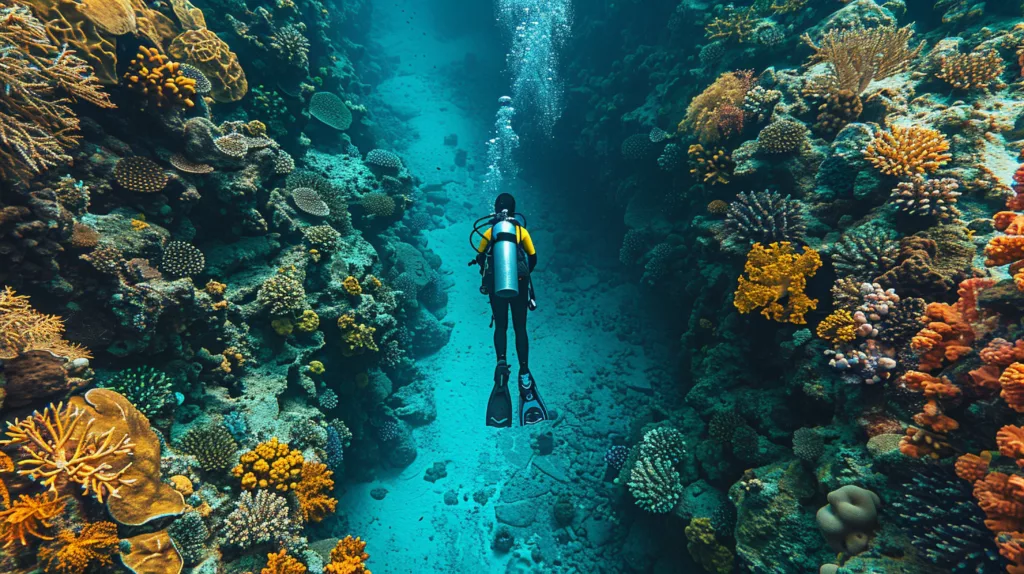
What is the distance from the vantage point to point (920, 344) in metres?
4.34

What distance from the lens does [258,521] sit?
5.00 meters

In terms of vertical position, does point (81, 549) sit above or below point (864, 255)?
below

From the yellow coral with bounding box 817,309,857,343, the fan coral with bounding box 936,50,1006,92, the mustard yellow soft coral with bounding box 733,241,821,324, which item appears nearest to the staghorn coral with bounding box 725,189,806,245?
the mustard yellow soft coral with bounding box 733,241,821,324

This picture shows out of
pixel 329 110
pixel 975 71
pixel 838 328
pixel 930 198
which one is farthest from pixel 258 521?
pixel 975 71

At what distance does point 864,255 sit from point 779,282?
1.02 m

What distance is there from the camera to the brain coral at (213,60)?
777cm

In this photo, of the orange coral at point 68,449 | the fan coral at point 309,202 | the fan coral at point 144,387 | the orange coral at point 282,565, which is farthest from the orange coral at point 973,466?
the fan coral at point 309,202

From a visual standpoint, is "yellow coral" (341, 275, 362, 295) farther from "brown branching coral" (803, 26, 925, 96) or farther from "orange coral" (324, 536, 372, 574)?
"brown branching coral" (803, 26, 925, 96)

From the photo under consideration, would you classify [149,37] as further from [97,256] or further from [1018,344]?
[1018,344]

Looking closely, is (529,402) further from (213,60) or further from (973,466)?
(213,60)

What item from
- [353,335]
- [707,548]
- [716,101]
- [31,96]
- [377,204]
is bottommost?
[707,548]

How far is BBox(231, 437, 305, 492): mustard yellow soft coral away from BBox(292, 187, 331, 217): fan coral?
15.5 feet

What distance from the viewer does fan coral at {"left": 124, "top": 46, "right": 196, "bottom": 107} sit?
6.07 m

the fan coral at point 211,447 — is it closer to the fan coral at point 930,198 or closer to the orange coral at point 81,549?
the orange coral at point 81,549
